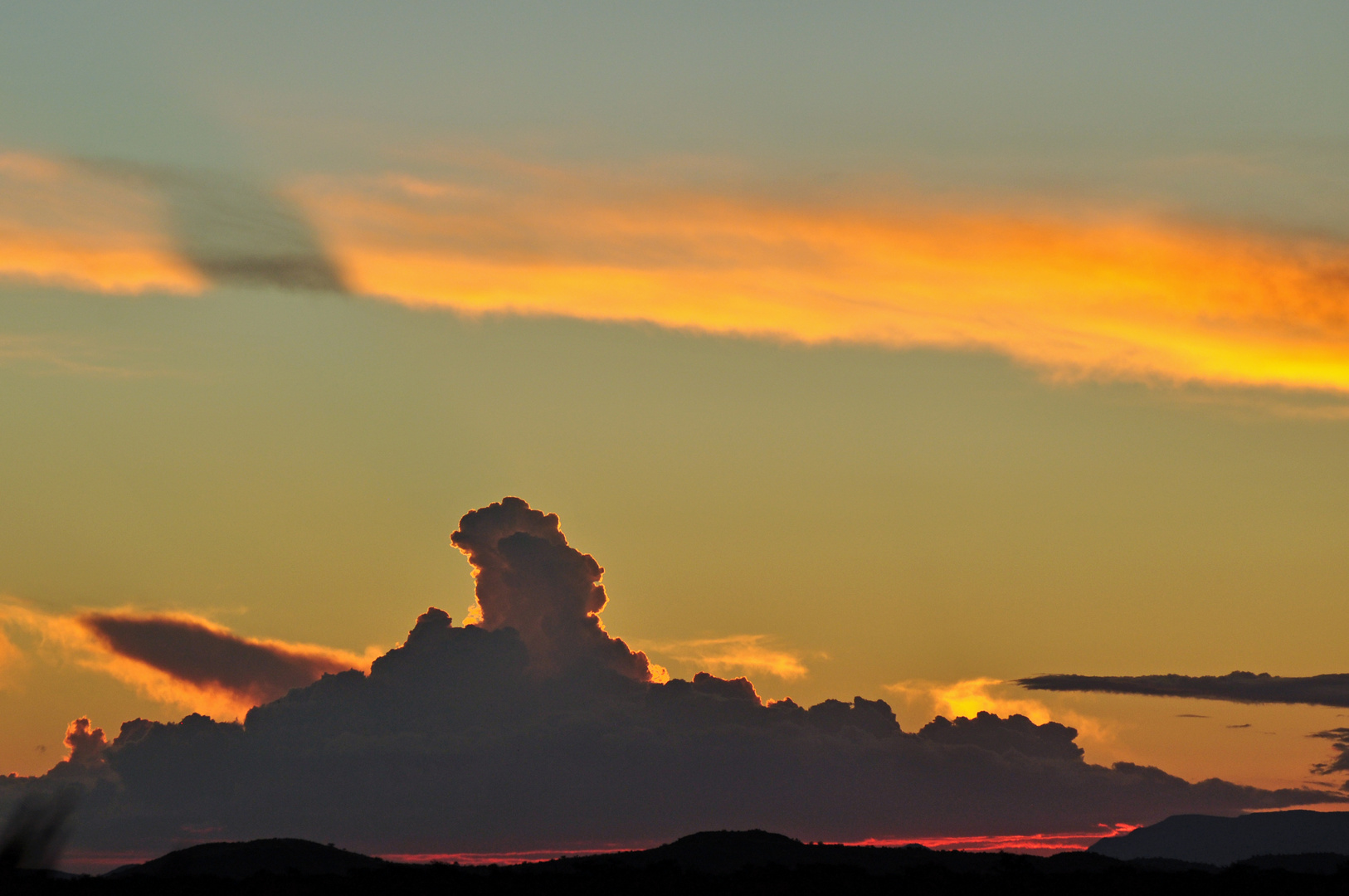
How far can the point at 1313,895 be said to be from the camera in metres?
196

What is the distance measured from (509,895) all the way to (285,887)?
29.3m

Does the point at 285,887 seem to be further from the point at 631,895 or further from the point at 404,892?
the point at 631,895

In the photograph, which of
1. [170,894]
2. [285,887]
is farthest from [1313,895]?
[170,894]

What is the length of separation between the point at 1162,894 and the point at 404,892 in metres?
99.0

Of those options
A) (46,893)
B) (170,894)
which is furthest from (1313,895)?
(46,893)

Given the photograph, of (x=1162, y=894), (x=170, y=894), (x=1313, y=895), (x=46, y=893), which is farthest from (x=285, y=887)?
(x=1313, y=895)

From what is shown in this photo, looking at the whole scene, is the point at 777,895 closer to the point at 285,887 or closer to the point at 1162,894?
the point at 1162,894

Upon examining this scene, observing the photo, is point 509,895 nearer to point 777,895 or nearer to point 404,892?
point 404,892

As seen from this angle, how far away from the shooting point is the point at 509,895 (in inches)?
7840

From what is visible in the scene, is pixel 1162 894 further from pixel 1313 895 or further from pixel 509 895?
pixel 509 895

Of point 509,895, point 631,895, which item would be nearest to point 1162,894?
point 631,895

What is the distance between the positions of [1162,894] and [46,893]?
143m

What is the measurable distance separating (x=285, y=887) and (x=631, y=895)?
45275 mm

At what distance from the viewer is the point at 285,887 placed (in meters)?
199
